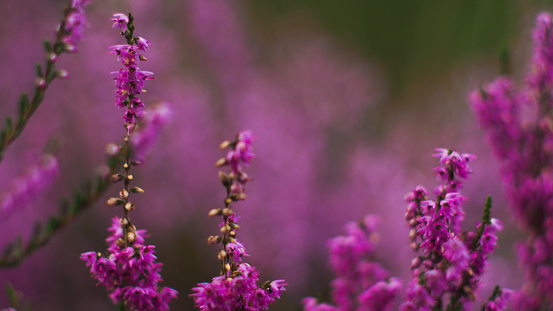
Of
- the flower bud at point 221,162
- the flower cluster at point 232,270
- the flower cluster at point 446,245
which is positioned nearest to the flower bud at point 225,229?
the flower cluster at point 232,270

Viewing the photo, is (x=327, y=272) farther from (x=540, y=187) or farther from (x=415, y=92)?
(x=415, y=92)

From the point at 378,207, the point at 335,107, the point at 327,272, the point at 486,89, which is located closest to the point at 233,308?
the point at 486,89

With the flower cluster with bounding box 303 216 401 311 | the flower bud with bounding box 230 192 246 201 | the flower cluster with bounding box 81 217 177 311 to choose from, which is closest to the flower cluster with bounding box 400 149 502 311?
the flower cluster with bounding box 303 216 401 311

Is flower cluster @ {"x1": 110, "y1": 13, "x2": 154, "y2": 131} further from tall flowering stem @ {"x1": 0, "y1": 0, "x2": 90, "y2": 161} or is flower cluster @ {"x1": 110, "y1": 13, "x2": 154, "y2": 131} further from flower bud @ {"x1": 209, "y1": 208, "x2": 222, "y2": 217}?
flower bud @ {"x1": 209, "y1": 208, "x2": 222, "y2": 217}

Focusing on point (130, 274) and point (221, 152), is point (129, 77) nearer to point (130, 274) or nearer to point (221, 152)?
point (130, 274)

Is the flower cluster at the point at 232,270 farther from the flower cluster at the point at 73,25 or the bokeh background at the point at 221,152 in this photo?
the bokeh background at the point at 221,152

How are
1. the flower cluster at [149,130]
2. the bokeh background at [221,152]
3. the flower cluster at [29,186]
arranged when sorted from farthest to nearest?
1. the bokeh background at [221,152]
2. the flower cluster at [29,186]
3. the flower cluster at [149,130]
